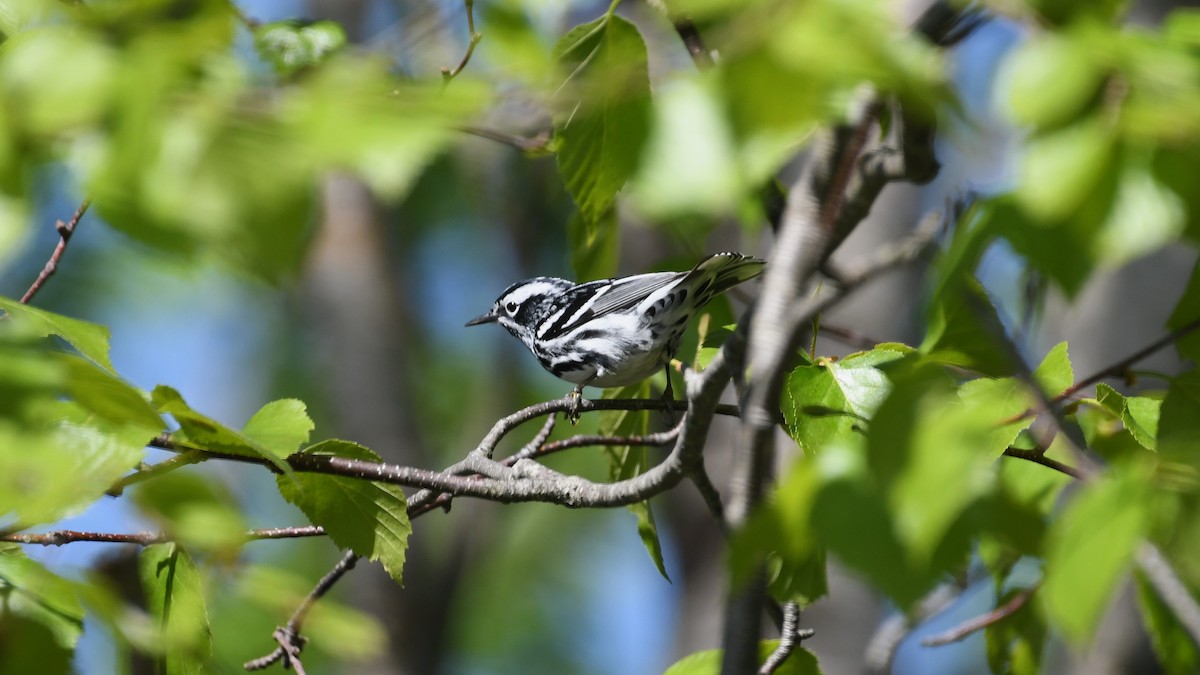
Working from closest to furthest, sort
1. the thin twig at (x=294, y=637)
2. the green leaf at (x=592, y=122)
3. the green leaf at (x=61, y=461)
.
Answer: the green leaf at (x=61, y=461) → the green leaf at (x=592, y=122) → the thin twig at (x=294, y=637)

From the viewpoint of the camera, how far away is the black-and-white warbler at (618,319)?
1902 millimetres

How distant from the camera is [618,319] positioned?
2.28 m

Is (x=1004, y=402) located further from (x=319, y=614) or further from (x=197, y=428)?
(x=197, y=428)

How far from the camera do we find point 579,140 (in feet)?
3.33

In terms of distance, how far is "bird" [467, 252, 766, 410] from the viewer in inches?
74.7

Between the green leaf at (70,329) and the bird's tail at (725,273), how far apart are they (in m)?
1.04

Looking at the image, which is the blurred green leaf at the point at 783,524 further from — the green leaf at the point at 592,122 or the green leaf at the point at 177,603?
the green leaf at the point at 177,603

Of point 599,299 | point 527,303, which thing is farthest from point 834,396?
point 527,303

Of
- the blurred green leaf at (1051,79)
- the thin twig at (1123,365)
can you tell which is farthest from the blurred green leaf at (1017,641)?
the blurred green leaf at (1051,79)

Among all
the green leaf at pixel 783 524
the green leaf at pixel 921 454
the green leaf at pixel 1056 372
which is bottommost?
the green leaf at pixel 1056 372

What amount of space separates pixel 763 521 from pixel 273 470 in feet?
2.13

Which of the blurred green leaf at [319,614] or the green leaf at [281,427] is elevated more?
the blurred green leaf at [319,614]

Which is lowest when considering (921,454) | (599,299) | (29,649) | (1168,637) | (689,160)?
(599,299)

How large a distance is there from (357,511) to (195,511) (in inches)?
17.2
